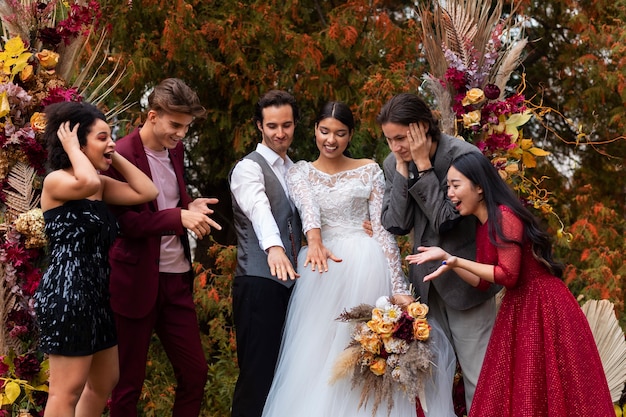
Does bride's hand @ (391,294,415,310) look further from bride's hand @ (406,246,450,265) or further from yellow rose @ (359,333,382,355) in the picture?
bride's hand @ (406,246,450,265)

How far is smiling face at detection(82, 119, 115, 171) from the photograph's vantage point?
157 inches

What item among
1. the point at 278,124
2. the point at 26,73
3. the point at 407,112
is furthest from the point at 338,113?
the point at 26,73

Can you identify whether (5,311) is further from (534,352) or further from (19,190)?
(534,352)

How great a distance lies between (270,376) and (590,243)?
12.9ft

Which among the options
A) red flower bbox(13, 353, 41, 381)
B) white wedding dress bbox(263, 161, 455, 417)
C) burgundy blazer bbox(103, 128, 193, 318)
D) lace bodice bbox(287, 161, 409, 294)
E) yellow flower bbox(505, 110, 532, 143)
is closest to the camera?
burgundy blazer bbox(103, 128, 193, 318)

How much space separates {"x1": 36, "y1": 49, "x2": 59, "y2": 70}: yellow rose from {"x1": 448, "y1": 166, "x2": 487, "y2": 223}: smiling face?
2423mm

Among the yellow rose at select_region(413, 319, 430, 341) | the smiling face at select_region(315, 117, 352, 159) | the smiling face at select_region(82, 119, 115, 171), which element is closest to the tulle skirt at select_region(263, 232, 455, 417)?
the yellow rose at select_region(413, 319, 430, 341)

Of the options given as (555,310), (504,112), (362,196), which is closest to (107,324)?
(362,196)

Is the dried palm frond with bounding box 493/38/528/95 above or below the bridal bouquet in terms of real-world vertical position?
above

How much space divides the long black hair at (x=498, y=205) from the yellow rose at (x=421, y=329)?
0.53m

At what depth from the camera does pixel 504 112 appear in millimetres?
4883

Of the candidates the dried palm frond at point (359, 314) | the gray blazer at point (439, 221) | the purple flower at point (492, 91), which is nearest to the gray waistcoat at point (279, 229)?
the dried palm frond at point (359, 314)

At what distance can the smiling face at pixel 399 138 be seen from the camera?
4270mm

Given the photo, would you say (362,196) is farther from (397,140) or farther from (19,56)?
(19,56)
